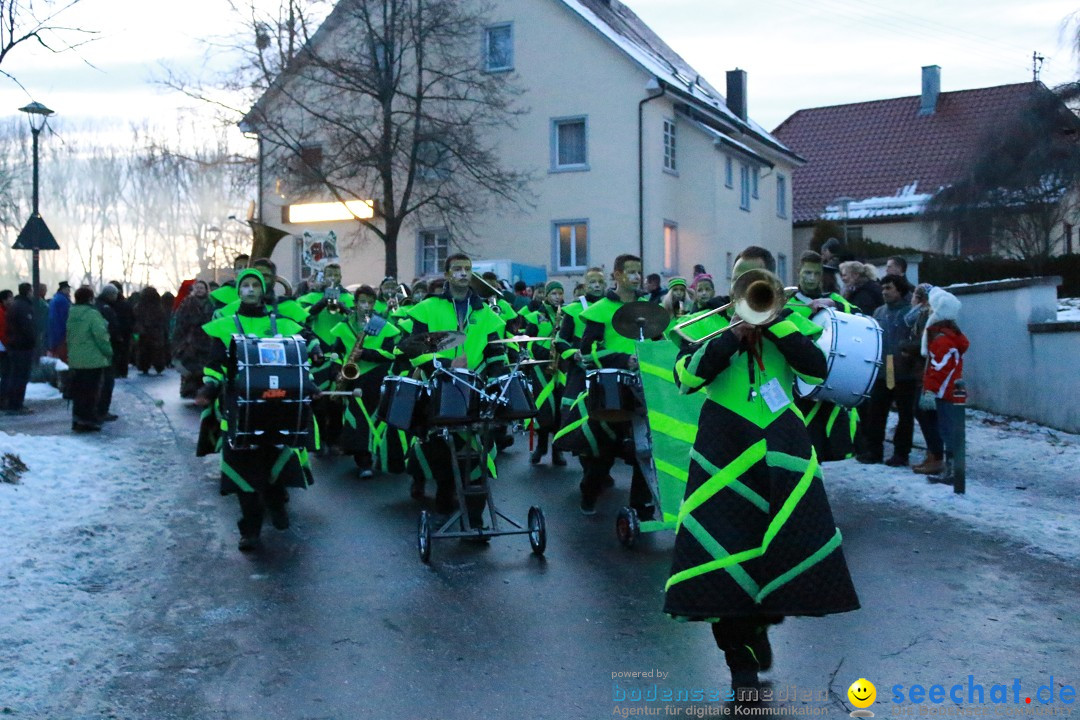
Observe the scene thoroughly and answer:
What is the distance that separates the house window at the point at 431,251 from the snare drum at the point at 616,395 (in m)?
28.0

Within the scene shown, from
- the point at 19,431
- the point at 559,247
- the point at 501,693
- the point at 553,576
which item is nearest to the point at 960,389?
the point at 553,576

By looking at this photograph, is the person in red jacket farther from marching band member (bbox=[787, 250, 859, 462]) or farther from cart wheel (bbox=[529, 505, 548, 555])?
cart wheel (bbox=[529, 505, 548, 555])

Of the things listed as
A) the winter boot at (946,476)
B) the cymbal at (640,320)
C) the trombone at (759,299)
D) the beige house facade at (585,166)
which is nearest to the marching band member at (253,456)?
the cymbal at (640,320)

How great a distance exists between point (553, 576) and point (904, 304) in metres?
6.51

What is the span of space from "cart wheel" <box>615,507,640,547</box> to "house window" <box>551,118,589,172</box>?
27.0 meters

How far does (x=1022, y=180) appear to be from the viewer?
25.0 meters

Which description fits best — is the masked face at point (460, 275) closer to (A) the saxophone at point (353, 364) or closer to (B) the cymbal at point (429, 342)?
(B) the cymbal at point (429, 342)

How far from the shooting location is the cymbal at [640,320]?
854 cm

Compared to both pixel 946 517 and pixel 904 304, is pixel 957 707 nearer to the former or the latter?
pixel 946 517

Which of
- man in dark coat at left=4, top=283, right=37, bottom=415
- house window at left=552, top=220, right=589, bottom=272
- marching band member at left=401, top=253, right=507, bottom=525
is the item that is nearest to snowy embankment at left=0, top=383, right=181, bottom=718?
marching band member at left=401, top=253, right=507, bottom=525

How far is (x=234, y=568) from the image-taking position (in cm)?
838

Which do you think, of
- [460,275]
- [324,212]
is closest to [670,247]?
[324,212]

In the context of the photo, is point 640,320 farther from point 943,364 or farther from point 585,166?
point 585,166

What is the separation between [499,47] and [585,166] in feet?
14.3
